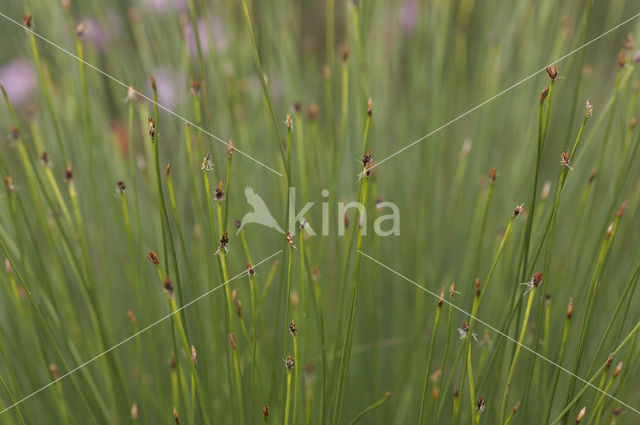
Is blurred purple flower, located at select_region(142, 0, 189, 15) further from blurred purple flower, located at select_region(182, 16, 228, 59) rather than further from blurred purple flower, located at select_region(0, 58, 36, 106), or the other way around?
blurred purple flower, located at select_region(0, 58, 36, 106)

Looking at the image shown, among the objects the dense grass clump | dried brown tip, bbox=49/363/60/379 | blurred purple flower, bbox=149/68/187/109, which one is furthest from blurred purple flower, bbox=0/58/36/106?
dried brown tip, bbox=49/363/60/379

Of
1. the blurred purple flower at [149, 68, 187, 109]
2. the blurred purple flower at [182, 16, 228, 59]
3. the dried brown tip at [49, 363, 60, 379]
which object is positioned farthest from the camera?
the blurred purple flower at [149, 68, 187, 109]

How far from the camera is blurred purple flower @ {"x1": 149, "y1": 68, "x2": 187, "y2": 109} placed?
1183 mm

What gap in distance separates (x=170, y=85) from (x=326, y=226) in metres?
0.59

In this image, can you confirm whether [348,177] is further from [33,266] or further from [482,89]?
[33,266]

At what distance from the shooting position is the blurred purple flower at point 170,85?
1.18 metres

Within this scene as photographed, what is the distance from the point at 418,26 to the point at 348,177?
1.04 ft

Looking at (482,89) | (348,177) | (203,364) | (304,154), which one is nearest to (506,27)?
(482,89)

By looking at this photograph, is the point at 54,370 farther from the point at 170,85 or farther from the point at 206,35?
the point at 170,85

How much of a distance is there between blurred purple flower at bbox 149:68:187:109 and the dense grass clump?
0.05 ft

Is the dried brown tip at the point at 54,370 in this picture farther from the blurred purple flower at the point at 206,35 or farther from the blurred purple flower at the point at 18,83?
the blurred purple flower at the point at 18,83

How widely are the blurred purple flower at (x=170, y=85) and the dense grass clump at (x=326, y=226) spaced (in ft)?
0.05

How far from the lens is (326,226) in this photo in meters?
0.89

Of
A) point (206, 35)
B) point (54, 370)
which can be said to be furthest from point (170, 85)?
point (54, 370)
